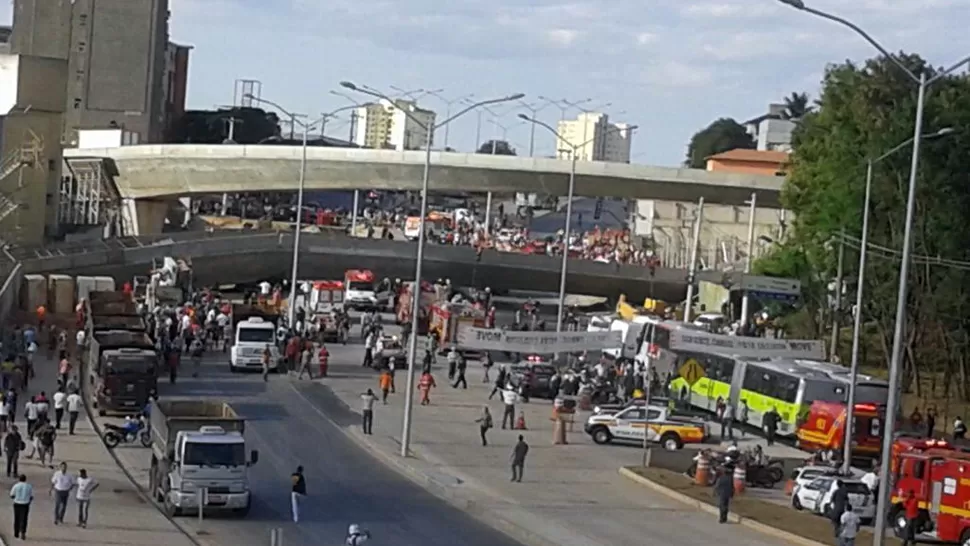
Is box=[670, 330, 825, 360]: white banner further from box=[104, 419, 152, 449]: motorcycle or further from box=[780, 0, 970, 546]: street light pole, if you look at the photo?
box=[780, 0, 970, 546]: street light pole

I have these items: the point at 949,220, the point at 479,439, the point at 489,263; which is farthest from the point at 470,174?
the point at 479,439

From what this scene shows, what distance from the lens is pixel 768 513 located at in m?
36.9

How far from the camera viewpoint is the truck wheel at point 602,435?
4872cm

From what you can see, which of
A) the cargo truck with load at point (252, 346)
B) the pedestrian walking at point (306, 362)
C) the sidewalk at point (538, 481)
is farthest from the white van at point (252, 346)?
the sidewalk at point (538, 481)

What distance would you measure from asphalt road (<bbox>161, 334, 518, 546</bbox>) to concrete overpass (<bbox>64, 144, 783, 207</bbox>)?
5496 cm

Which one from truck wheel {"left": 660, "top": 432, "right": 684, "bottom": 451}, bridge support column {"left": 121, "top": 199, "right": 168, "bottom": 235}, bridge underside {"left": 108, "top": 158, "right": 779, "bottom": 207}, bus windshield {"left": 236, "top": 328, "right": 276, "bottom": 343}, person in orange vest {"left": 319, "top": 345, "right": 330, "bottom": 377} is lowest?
truck wheel {"left": 660, "top": 432, "right": 684, "bottom": 451}

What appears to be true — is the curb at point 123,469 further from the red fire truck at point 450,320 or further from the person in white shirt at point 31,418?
the red fire truck at point 450,320

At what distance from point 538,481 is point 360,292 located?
5093 cm

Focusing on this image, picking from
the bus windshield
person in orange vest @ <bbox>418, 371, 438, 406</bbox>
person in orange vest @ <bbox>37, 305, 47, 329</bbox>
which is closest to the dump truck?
person in orange vest @ <bbox>418, 371, 438, 406</bbox>

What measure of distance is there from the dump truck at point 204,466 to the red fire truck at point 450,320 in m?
36.2

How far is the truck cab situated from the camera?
48.2 metres

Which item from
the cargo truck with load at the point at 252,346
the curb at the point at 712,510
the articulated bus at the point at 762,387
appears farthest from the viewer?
the cargo truck with load at the point at 252,346

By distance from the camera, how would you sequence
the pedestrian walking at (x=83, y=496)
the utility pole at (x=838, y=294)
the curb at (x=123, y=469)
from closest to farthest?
the curb at (x=123, y=469) < the pedestrian walking at (x=83, y=496) < the utility pole at (x=838, y=294)

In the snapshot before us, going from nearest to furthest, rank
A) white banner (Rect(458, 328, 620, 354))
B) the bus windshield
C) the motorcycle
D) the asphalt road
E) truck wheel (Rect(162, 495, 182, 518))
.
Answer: the asphalt road, truck wheel (Rect(162, 495, 182, 518)), the motorcycle, white banner (Rect(458, 328, 620, 354)), the bus windshield
